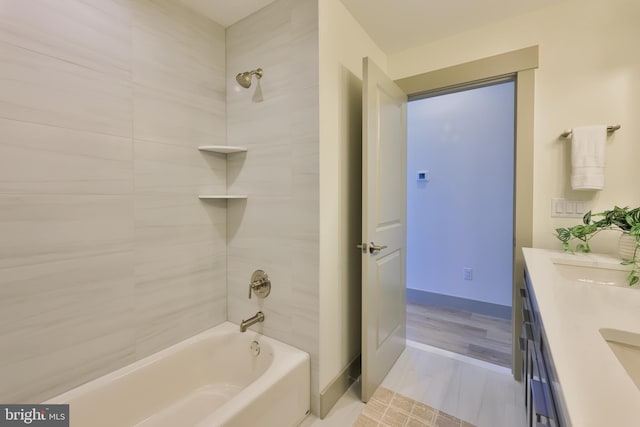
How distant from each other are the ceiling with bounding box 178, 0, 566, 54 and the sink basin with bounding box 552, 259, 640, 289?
1532mm

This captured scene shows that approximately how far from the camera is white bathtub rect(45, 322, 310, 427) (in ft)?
3.93

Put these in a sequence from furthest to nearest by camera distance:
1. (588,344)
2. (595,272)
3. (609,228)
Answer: (609,228) → (595,272) → (588,344)

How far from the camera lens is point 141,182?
1458mm

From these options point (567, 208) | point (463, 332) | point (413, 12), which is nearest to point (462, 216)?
point (463, 332)

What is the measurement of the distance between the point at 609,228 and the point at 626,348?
1.06 m

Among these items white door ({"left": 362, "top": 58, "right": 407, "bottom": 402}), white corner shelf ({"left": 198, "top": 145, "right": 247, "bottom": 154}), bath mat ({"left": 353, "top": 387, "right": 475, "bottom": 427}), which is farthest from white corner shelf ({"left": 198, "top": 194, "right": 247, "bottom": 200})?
bath mat ({"left": 353, "top": 387, "right": 475, "bottom": 427})

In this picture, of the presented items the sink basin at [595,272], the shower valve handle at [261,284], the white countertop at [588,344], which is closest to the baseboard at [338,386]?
the shower valve handle at [261,284]

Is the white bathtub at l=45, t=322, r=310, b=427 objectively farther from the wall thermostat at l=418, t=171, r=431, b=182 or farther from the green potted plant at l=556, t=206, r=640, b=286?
the wall thermostat at l=418, t=171, r=431, b=182

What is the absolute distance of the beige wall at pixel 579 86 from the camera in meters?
1.49

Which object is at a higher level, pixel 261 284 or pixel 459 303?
pixel 261 284

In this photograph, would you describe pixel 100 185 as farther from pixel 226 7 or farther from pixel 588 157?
pixel 588 157

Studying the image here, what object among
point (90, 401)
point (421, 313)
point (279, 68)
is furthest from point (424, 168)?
point (90, 401)

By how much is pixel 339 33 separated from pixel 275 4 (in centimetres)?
41

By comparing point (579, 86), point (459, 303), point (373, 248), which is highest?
point (579, 86)
